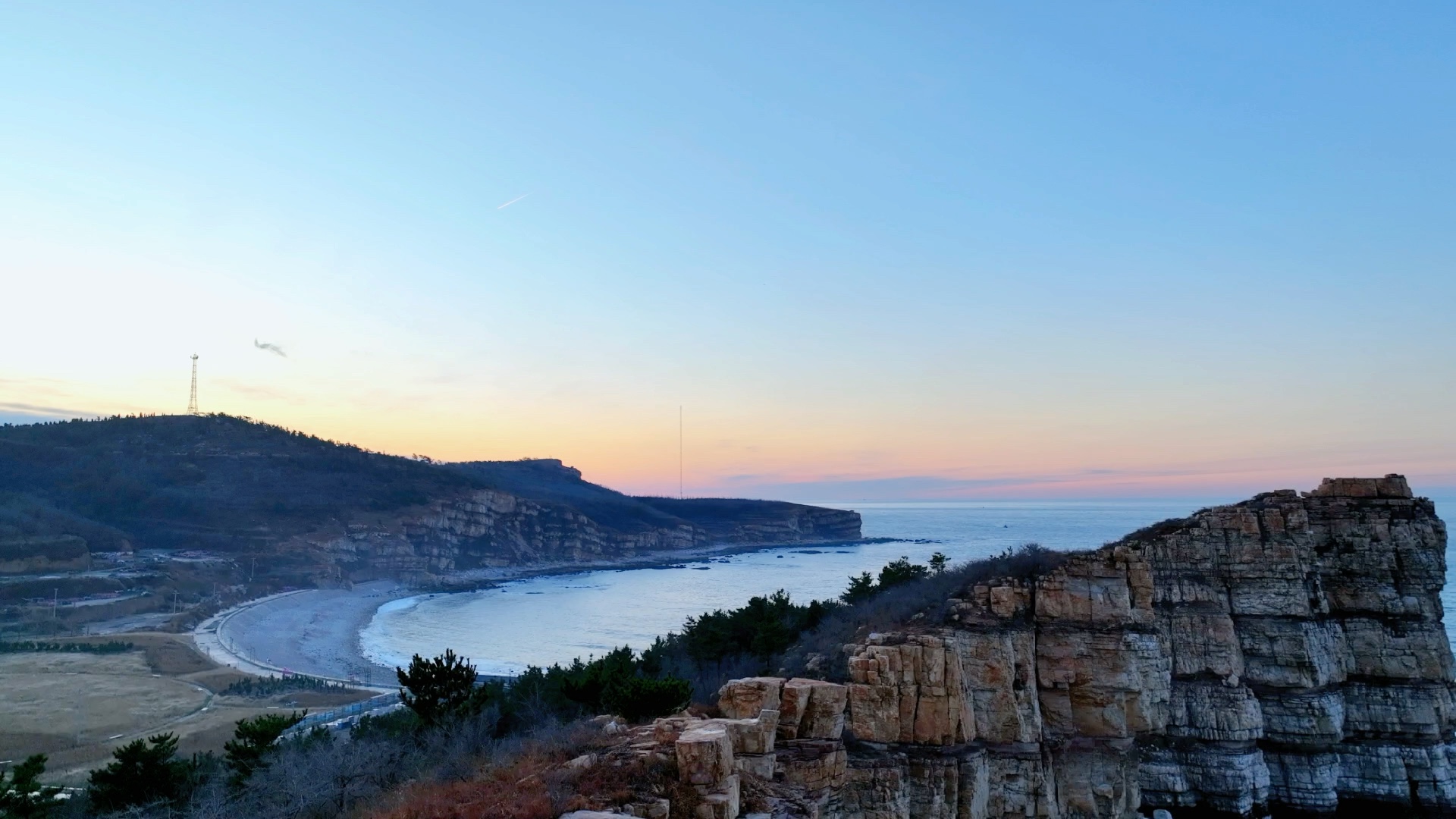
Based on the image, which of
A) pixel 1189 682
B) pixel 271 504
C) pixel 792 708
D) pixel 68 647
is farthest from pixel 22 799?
pixel 271 504

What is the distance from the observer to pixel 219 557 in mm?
93938

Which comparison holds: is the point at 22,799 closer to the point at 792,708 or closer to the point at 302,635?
the point at 792,708

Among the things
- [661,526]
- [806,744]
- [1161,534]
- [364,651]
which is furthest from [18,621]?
[661,526]

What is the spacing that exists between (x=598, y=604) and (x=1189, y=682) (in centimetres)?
7658

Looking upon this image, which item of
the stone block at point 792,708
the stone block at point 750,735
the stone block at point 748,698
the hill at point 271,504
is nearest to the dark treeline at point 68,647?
the hill at point 271,504

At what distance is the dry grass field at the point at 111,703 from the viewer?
32875 mm

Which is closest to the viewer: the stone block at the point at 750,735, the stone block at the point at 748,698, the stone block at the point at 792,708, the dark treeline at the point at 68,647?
the stone block at the point at 750,735

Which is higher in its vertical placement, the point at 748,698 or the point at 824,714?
the point at 748,698

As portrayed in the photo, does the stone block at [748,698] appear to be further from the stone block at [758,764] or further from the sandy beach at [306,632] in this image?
→ the sandy beach at [306,632]

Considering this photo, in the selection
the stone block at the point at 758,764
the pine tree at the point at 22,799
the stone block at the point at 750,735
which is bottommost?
the pine tree at the point at 22,799

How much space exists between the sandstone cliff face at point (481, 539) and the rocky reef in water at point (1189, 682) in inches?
4180

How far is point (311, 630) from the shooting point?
2901 inches

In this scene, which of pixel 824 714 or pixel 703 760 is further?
pixel 824 714

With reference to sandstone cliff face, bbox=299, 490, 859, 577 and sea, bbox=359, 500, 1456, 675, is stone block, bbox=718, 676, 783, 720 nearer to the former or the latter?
sea, bbox=359, 500, 1456, 675
